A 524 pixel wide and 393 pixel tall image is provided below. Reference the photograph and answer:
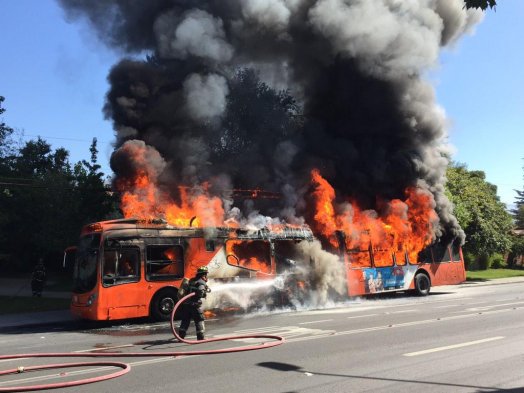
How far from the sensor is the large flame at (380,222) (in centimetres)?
1616

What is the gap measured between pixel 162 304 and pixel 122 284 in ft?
3.97

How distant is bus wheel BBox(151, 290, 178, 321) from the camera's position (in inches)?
476

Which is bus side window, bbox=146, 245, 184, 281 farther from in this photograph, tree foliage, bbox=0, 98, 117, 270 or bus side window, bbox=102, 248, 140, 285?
tree foliage, bbox=0, 98, 117, 270

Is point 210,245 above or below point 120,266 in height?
above

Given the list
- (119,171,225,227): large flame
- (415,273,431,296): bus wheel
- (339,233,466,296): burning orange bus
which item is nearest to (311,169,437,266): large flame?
(339,233,466,296): burning orange bus

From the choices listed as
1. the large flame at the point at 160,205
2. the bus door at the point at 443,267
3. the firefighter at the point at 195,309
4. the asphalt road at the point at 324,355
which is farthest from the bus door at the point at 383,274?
the firefighter at the point at 195,309

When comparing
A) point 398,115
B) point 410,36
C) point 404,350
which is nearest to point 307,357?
point 404,350

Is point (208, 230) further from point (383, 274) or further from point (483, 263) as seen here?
point (483, 263)

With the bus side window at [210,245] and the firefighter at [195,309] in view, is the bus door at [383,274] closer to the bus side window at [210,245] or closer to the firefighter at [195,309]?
the bus side window at [210,245]

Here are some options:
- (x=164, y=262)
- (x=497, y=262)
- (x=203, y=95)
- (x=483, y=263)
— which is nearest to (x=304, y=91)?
(x=203, y=95)

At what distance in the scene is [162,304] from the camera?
12.2m

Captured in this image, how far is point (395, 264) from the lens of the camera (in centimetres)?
1686

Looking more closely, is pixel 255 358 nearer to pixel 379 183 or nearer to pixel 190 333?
pixel 190 333

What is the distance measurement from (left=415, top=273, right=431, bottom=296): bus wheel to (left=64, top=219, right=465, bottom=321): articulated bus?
2.16 m
